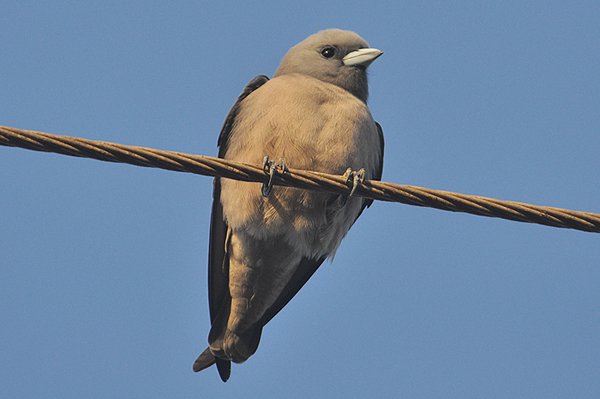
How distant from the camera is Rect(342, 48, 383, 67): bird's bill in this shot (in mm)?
7738

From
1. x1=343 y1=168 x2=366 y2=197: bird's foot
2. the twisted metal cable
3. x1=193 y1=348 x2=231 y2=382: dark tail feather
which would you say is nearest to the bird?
x1=193 y1=348 x2=231 y2=382: dark tail feather

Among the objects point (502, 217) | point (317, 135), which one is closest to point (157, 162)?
point (502, 217)

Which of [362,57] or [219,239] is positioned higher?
[362,57]

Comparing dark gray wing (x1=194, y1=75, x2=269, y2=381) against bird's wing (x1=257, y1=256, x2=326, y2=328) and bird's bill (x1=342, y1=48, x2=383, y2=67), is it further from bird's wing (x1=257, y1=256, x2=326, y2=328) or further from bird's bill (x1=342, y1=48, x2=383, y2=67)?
bird's bill (x1=342, y1=48, x2=383, y2=67)

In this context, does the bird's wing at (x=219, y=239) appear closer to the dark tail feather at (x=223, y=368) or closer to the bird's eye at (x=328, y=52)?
the dark tail feather at (x=223, y=368)

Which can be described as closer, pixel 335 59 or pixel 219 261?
pixel 219 261

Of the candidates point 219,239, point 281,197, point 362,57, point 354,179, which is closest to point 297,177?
point 354,179

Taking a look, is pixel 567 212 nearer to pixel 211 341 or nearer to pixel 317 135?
pixel 317 135

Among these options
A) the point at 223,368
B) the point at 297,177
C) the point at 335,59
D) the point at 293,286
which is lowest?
the point at 223,368

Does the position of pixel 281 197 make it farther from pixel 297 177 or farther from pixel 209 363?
pixel 297 177

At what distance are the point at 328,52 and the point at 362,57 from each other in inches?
11.3

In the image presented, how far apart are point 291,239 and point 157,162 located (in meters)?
2.57

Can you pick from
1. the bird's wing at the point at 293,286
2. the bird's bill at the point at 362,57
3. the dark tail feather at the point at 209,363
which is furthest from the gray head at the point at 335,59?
the dark tail feather at the point at 209,363

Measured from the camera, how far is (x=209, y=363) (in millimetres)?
7262
